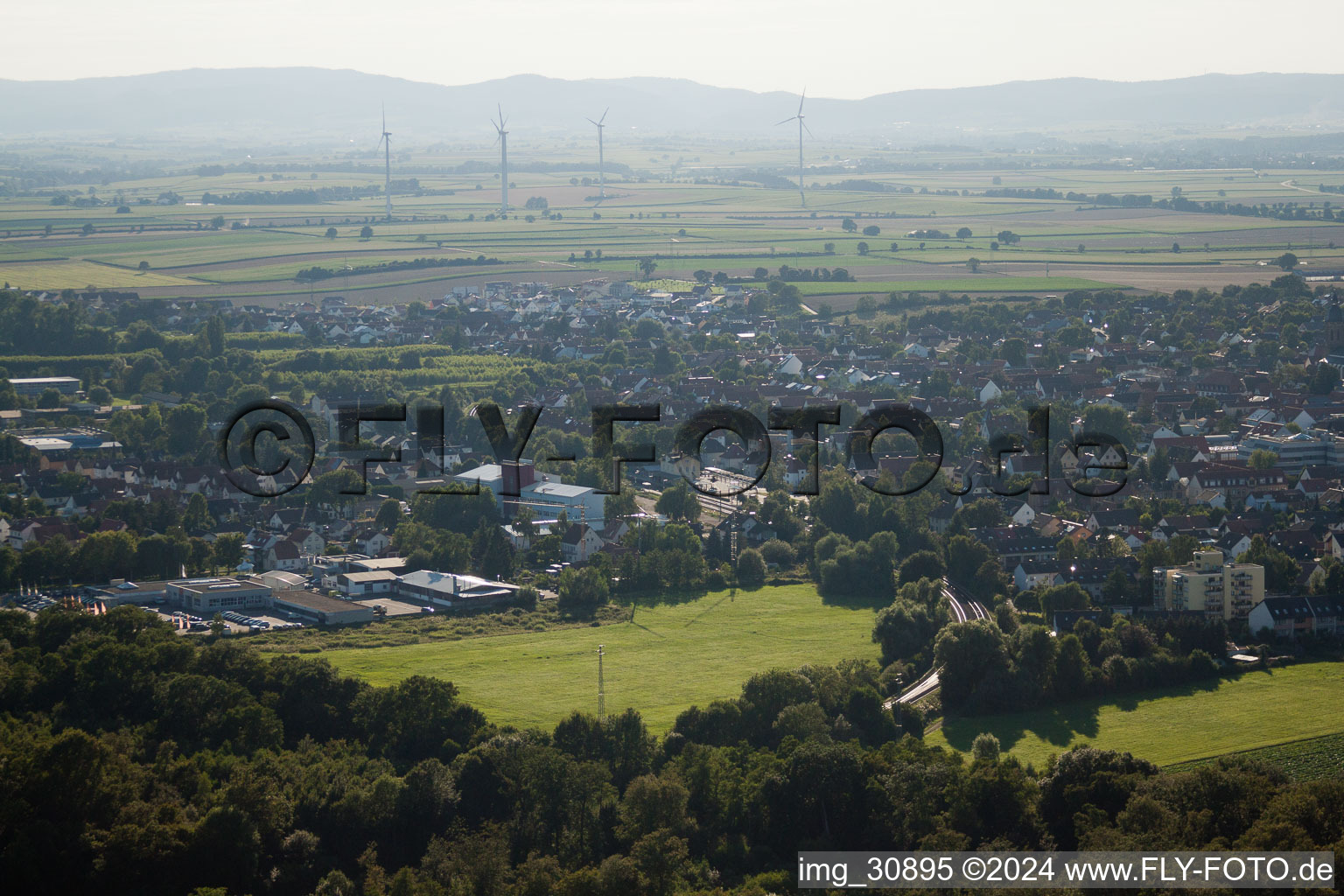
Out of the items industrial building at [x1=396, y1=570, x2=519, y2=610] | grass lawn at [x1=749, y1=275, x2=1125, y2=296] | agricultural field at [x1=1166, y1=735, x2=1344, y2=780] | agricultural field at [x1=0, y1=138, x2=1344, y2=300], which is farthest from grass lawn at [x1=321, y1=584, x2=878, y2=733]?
grass lawn at [x1=749, y1=275, x2=1125, y2=296]

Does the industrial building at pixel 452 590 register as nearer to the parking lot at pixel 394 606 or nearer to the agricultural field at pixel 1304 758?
the parking lot at pixel 394 606

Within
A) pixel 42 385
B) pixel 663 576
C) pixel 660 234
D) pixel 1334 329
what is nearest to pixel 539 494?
pixel 663 576

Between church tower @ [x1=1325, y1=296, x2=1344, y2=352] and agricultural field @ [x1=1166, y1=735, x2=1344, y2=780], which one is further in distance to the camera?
church tower @ [x1=1325, y1=296, x2=1344, y2=352]

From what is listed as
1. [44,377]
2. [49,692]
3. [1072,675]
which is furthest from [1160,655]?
[44,377]

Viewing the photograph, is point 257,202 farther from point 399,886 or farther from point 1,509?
point 399,886

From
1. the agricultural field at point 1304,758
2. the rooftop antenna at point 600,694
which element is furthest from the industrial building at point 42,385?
the agricultural field at point 1304,758

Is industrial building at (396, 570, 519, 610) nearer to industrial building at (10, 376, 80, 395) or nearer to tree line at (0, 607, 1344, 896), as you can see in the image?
tree line at (0, 607, 1344, 896)
